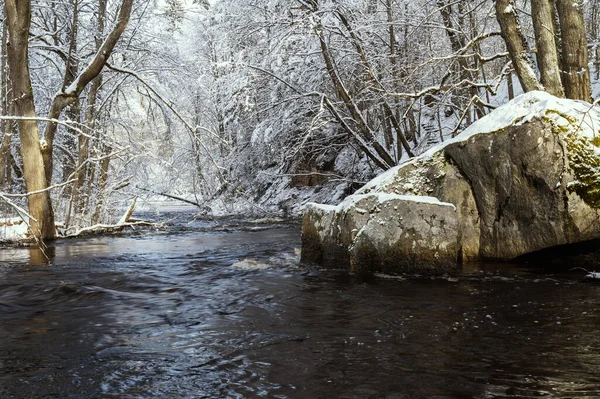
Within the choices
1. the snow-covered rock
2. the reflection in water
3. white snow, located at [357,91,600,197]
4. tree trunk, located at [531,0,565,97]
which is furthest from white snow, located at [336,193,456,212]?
the reflection in water

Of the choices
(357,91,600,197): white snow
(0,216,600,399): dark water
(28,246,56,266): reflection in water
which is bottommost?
(0,216,600,399): dark water

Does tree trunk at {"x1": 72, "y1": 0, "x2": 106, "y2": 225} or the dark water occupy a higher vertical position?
tree trunk at {"x1": 72, "y1": 0, "x2": 106, "y2": 225}

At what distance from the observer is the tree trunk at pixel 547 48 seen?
311 inches

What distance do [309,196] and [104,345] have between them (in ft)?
49.7

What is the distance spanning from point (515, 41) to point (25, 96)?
878 centimetres

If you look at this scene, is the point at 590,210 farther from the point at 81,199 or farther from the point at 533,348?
the point at 81,199

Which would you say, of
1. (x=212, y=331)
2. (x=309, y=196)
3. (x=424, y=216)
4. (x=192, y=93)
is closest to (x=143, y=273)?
(x=212, y=331)

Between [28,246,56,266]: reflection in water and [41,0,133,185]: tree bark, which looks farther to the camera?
[41,0,133,185]: tree bark

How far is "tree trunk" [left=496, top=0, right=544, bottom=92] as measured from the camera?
8.41 m

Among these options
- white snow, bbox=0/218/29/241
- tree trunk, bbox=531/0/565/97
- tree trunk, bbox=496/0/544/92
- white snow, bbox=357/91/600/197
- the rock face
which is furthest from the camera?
white snow, bbox=0/218/29/241

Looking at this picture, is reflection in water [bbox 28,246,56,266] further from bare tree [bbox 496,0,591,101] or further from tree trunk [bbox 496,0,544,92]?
bare tree [bbox 496,0,591,101]

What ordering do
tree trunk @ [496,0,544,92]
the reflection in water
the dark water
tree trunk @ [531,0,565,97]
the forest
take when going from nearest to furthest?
the dark water → the forest → the reflection in water → tree trunk @ [531,0,565,97] → tree trunk @ [496,0,544,92]

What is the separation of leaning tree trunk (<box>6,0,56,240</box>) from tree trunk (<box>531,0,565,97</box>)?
8737mm

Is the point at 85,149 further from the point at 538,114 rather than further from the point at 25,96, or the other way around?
the point at 538,114
